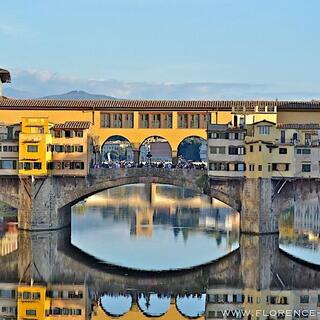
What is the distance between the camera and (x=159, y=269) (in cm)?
3666

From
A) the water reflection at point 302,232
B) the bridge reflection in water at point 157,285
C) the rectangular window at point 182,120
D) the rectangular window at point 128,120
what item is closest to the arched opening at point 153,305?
the bridge reflection in water at point 157,285

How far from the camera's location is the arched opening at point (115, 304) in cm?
2822

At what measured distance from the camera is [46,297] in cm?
3038

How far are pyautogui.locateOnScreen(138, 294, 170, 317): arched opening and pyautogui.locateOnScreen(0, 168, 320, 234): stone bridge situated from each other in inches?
573

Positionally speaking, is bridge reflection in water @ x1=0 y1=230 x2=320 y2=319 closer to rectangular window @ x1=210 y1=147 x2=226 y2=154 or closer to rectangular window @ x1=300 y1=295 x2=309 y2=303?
rectangular window @ x1=300 y1=295 x2=309 y2=303

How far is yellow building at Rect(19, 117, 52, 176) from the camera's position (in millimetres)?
45438

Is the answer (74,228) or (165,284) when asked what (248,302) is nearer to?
(165,284)

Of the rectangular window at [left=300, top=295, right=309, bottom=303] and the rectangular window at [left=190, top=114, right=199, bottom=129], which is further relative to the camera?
the rectangular window at [left=190, top=114, right=199, bottom=129]

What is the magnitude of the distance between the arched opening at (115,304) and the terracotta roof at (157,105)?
20.8 metres

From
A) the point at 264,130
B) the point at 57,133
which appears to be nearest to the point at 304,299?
the point at 264,130

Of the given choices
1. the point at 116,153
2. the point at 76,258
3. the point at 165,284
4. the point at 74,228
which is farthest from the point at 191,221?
the point at 116,153

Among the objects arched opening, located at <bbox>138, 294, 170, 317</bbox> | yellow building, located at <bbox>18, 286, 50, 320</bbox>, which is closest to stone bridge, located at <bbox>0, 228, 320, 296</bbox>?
arched opening, located at <bbox>138, 294, 170, 317</bbox>

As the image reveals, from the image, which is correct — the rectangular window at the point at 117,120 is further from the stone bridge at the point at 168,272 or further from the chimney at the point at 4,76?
the stone bridge at the point at 168,272

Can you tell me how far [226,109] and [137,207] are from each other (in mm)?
17727
